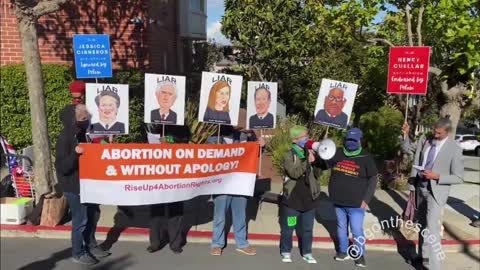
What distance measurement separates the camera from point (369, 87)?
54.2ft

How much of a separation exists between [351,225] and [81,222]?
3.04m

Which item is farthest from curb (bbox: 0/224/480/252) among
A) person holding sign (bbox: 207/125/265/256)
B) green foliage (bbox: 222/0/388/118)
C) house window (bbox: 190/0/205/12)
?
house window (bbox: 190/0/205/12)

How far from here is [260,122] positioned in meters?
7.13

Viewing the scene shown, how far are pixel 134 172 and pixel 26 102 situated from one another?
569cm

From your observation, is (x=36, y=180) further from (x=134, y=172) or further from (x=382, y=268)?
(x=382, y=268)

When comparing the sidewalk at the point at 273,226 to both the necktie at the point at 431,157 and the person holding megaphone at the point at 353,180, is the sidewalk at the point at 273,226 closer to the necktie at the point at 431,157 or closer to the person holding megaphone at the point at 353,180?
the person holding megaphone at the point at 353,180

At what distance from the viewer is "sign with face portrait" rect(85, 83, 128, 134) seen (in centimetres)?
668

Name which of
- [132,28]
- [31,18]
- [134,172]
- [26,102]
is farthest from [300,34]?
[134,172]

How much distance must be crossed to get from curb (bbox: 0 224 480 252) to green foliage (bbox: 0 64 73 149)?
4175mm

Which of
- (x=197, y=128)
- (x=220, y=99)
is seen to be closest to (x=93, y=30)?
(x=197, y=128)

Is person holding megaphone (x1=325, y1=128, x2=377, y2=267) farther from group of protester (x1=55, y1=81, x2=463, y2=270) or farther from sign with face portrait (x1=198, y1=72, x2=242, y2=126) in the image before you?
sign with face portrait (x1=198, y1=72, x2=242, y2=126)

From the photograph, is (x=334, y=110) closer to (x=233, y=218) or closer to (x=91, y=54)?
(x=233, y=218)

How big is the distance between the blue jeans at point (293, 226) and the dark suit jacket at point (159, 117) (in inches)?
74.3

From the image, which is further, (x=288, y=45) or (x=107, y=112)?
(x=288, y=45)
